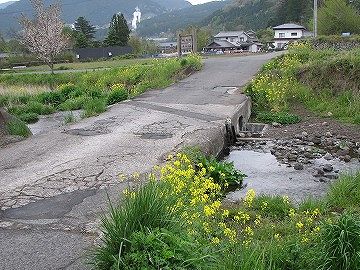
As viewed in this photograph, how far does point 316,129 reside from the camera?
1170 cm

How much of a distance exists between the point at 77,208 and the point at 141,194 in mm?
2045

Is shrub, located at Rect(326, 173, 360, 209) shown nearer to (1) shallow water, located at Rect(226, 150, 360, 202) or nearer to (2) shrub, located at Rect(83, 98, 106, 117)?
(1) shallow water, located at Rect(226, 150, 360, 202)

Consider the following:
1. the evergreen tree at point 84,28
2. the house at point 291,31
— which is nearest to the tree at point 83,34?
the evergreen tree at point 84,28

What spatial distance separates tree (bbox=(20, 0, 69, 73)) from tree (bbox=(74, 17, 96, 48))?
79.9ft

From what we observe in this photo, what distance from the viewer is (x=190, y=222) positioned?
13.1 feet

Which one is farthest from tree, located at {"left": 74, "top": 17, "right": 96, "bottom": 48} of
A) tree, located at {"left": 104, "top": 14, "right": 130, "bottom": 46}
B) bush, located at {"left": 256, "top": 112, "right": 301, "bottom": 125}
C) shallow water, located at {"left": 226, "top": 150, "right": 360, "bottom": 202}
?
shallow water, located at {"left": 226, "top": 150, "right": 360, "bottom": 202}

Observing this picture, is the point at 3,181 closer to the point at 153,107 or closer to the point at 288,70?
the point at 153,107

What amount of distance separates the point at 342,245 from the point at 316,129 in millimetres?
8243

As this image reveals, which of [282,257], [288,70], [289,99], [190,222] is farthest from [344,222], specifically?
[288,70]

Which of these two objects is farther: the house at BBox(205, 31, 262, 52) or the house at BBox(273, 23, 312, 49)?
the house at BBox(205, 31, 262, 52)

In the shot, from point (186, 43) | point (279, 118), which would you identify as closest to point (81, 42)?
point (186, 43)

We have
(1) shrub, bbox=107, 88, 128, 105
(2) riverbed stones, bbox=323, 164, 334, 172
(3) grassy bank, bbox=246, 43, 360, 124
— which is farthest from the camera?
(1) shrub, bbox=107, 88, 128, 105

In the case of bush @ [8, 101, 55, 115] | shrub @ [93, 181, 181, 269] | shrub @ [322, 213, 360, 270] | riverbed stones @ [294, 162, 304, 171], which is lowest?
riverbed stones @ [294, 162, 304, 171]

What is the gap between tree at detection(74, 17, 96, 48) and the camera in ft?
187
